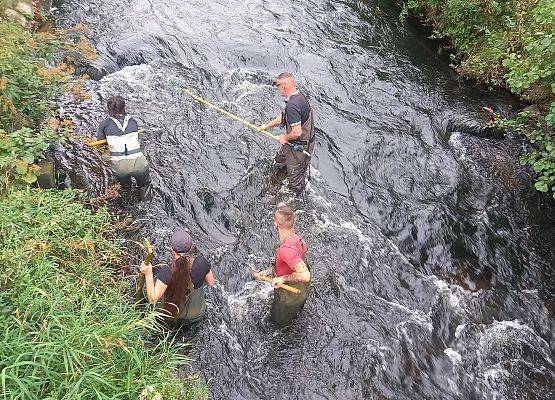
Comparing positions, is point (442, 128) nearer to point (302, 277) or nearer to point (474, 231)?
point (474, 231)

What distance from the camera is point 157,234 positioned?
7316mm

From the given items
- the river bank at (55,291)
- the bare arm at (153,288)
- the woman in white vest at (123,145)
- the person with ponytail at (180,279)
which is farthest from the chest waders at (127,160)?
the bare arm at (153,288)

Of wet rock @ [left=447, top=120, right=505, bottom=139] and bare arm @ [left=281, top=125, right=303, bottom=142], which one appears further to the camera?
wet rock @ [left=447, top=120, right=505, bottom=139]

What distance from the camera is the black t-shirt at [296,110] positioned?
765cm

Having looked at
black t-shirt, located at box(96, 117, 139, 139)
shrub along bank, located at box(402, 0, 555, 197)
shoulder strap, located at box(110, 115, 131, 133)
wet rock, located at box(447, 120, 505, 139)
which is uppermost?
shrub along bank, located at box(402, 0, 555, 197)

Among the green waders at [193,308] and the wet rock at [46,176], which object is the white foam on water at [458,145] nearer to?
the green waders at [193,308]

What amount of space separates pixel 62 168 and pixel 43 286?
3764mm

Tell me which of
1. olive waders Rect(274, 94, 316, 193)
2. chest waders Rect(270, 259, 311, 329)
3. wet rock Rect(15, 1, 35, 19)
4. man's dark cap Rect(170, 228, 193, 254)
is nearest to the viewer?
man's dark cap Rect(170, 228, 193, 254)

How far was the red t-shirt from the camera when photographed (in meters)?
5.49

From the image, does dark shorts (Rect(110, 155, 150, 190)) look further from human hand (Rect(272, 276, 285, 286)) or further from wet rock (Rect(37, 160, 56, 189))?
human hand (Rect(272, 276, 285, 286))

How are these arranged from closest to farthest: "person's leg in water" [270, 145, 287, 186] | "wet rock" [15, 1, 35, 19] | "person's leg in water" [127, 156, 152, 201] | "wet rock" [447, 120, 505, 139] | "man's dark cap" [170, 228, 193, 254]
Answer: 1. "man's dark cap" [170, 228, 193, 254]
2. "person's leg in water" [127, 156, 152, 201]
3. "person's leg in water" [270, 145, 287, 186]
4. "wet rock" [447, 120, 505, 139]
5. "wet rock" [15, 1, 35, 19]

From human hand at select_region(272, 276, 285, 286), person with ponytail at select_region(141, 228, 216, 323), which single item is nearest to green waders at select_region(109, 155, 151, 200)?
person with ponytail at select_region(141, 228, 216, 323)

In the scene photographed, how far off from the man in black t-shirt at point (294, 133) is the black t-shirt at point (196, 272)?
10.7 ft

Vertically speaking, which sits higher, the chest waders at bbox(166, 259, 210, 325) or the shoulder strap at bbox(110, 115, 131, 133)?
the shoulder strap at bbox(110, 115, 131, 133)
